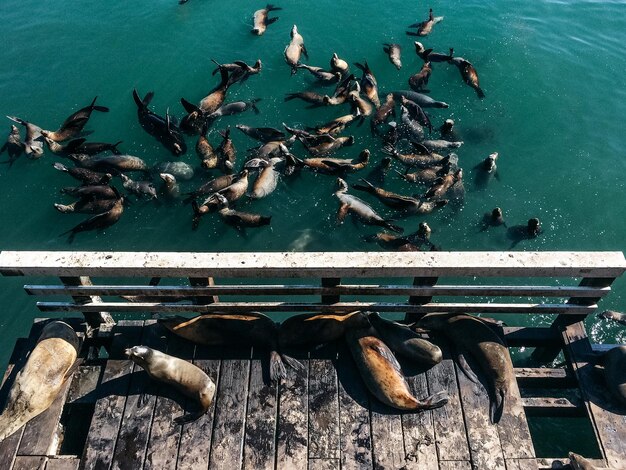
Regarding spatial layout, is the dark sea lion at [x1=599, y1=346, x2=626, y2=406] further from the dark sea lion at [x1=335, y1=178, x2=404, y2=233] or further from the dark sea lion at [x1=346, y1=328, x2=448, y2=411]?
the dark sea lion at [x1=335, y1=178, x2=404, y2=233]

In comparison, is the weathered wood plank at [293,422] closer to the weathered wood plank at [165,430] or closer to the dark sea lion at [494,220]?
the weathered wood plank at [165,430]

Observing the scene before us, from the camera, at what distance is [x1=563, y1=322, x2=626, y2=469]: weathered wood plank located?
16.6 feet

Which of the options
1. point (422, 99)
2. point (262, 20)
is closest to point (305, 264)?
point (422, 99)

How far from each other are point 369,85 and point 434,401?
8.72 metres

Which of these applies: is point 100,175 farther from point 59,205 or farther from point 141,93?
point 141,93

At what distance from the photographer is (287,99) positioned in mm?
12359

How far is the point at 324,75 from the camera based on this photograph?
12.5 m

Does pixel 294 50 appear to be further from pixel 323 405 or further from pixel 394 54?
pixel 323 405

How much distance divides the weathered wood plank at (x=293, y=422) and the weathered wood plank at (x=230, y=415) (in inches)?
14.4

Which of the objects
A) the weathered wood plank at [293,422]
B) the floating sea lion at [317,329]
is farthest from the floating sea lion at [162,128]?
the weathered wood plank at [293,422]

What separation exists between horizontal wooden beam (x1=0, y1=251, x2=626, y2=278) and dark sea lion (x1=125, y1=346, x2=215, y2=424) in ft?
2.77

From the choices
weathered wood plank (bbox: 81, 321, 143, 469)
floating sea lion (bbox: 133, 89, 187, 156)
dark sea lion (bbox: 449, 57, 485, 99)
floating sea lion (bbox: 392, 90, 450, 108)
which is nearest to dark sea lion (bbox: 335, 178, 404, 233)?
floating sea lion (bbox: 392, 90, 450, 108)

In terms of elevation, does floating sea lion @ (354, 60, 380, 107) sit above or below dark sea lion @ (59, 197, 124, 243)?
above

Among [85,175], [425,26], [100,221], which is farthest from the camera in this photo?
[425,26]
